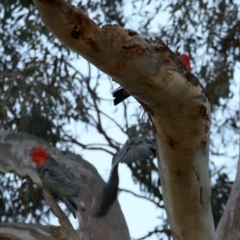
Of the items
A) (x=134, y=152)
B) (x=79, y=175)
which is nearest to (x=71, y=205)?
(x=79, y=175)

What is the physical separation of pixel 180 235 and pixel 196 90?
1.75 ft

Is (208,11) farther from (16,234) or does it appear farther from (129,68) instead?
(129,68)

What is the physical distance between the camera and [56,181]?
2.91 metres

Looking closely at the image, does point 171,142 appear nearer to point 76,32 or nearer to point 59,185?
point 76,32

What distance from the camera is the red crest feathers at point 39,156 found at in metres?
3.23

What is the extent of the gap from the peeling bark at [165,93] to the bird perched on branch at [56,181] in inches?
33.1

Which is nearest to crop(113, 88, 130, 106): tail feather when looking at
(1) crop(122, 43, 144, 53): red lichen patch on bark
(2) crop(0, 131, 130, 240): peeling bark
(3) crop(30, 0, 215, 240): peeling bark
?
(3) crop(30, 0, 215, 240): peeling bark

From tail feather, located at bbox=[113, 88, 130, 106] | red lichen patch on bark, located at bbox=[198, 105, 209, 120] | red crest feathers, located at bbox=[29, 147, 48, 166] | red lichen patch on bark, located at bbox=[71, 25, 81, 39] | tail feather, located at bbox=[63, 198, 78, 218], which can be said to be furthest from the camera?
red crest feathers, located at bbox=[29, 147, 48, 166]

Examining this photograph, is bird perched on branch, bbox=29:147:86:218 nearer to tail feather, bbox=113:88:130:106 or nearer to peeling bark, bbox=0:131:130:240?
peeling bark, bbox=0:131:130:240

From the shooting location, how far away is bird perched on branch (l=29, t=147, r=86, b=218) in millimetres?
2825

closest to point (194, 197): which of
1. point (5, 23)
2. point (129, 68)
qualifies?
point (129, 68)

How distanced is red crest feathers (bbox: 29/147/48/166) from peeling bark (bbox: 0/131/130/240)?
113mm

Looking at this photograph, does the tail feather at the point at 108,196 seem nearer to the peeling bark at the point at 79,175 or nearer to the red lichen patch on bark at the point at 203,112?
the peeling bark at the point at 79,175

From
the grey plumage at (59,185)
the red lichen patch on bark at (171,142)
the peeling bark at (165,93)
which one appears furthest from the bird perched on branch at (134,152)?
the red lichen patch on bark at (171,142)
